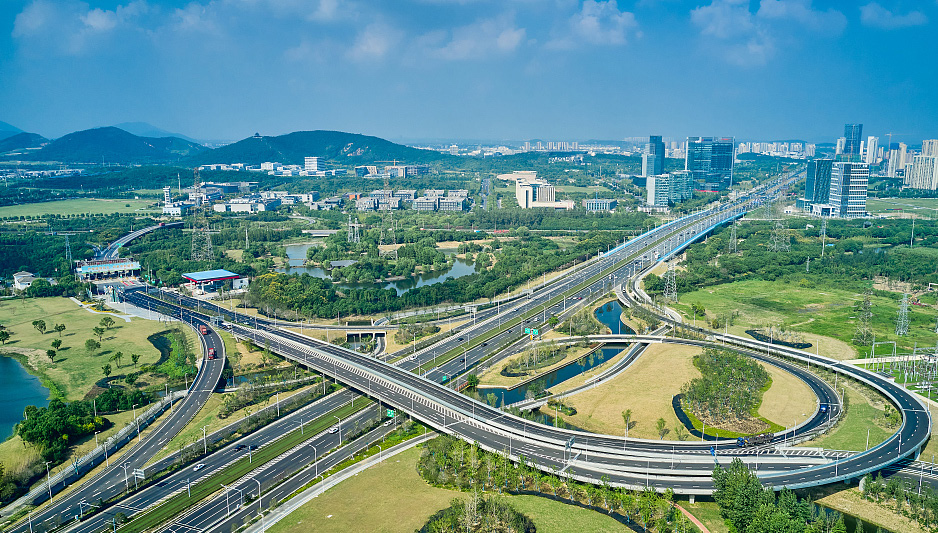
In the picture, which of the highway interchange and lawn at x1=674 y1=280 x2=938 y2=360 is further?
lawn at x1=674 y1=280 x2=938 y2=360

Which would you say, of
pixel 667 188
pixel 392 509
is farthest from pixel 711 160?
pixel 392 509

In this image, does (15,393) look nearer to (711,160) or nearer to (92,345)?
(92,345)

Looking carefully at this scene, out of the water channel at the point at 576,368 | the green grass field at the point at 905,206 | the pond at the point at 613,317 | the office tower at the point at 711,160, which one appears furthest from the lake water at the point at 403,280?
the office tower at the point at 711,160

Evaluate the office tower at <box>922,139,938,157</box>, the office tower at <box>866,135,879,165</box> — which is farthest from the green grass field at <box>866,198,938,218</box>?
the office tower at <box>866,135,879,165</box>

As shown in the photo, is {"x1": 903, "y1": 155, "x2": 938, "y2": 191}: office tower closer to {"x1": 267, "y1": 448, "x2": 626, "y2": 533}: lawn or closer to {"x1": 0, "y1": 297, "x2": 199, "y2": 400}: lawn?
{"x1": 267, "y1": 448, "x2": 626, "y2": 533}: lawn

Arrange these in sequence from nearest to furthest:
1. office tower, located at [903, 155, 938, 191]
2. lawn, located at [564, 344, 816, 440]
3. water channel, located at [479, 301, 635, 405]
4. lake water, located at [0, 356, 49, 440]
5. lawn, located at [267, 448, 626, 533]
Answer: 1. lawn, located at [267, 448, 626, 533]
2. lawn, located at [564, 344, 816, 440]
3. lake water, located at [0, 356, 49, 440]
4. water channel, located at [479, 301, 635, 405]
5. office tower, located at [903, 155, 938, 191]

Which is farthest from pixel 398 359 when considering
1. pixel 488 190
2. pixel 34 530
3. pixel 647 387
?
pixel 488 190

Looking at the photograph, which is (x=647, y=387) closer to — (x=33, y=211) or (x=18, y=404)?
(x=18, y=404)

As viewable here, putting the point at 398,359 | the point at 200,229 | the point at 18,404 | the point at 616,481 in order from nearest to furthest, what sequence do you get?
the point at 616,481, the point at 18,404, the point at 398,359, the point at 200,229
